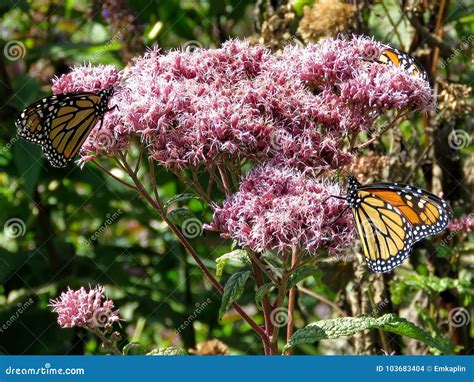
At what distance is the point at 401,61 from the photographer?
3.54 meters

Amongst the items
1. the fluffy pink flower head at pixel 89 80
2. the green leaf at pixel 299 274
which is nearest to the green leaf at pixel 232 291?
the green leaf at pixel 299 274

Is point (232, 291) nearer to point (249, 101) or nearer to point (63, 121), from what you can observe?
point (249, 101)

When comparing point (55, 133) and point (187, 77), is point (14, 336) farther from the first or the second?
point (187, 77)

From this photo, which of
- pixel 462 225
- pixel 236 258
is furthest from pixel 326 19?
pixel 236 258

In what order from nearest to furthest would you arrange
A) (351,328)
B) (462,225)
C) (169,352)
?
(351,328) < (169,352) < (462,225)

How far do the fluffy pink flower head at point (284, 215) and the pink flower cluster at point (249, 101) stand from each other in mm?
144

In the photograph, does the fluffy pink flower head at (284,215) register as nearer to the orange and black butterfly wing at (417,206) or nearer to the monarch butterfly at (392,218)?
the monarch butterfly at (392,218)

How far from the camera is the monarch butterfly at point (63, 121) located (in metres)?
3.30

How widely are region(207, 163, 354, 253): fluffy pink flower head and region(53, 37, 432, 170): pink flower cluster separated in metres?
0.14

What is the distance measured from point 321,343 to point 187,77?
2396 millimetres

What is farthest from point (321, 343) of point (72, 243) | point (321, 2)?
point (321, 2)

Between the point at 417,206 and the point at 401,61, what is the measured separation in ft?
2.29

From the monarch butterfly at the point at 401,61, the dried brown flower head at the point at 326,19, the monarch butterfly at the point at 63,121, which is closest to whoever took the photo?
the monarch butterfly at the point at 63,121

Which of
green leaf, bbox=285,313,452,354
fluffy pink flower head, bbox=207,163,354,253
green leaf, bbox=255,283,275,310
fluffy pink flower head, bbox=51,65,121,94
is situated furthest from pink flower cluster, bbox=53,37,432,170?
green leaf, bbox=285,313,452,354
